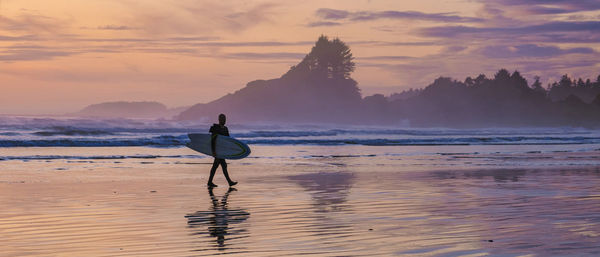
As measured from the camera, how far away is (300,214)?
1248 cm

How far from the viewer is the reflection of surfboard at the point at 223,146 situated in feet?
63.6

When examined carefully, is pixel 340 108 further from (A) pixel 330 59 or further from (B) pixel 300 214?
(B) pixel 300 214

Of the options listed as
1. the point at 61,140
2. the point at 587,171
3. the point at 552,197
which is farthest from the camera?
the point at 61,140

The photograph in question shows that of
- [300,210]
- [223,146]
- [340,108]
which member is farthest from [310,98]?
[300,210]

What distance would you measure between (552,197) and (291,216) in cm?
618

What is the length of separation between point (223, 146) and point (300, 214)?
24.4ft

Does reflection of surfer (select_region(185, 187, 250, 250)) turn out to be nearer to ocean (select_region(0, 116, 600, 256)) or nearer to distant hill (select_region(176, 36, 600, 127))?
ocean (select_region(0, 116, 600, 256))

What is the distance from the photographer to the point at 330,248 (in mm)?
9125

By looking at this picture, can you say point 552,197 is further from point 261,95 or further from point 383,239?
point 261,95

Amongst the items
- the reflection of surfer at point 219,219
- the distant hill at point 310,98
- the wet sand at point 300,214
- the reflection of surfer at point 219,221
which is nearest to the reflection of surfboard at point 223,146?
the wet sand at point 300,214

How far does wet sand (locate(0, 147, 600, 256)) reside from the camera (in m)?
9.28

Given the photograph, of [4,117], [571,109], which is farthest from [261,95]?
[4,117]

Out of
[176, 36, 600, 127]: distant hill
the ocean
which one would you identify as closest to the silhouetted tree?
[176, 36, 600, 127]: distant hill

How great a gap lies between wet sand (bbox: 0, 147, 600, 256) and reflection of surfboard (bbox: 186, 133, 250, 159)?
76cm
